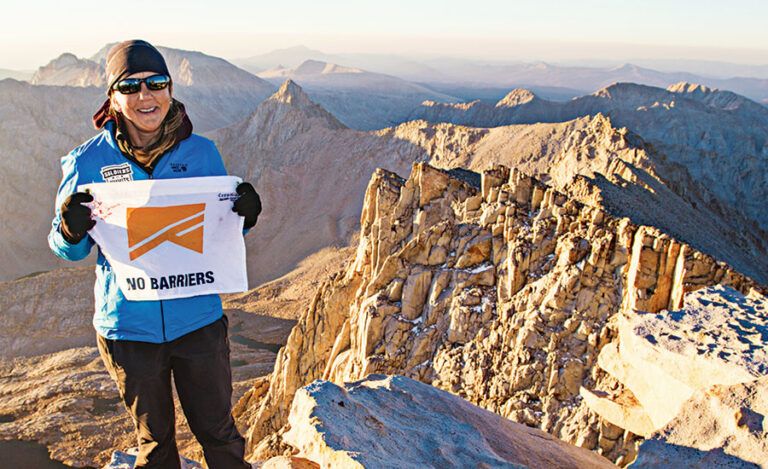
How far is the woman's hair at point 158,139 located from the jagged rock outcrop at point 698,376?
419 centimetres

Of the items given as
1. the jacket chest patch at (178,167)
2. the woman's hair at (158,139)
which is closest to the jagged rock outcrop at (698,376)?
the jacket chest patch at (178,167)

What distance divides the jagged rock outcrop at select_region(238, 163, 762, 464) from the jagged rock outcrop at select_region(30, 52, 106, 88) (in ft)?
286

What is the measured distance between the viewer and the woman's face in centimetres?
430

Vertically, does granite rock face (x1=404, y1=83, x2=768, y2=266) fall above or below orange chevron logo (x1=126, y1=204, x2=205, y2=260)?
below

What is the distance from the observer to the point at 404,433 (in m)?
4.71

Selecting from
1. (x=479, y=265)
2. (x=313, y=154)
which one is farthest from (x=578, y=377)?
(x=313, y=154)

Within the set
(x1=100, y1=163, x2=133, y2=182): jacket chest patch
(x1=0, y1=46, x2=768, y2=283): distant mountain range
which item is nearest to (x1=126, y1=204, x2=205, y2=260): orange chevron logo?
(x1=100, y1=163, x2=133, y2=182): jacket chest patch

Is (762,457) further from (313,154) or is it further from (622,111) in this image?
(622,111)

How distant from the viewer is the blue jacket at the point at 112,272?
172 inches

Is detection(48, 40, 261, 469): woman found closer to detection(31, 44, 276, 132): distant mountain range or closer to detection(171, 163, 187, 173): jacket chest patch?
detection(171, 163, 187, 173): jacket chest patch

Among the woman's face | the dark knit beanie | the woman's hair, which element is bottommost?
the woman's hair

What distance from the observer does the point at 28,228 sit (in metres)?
51.0

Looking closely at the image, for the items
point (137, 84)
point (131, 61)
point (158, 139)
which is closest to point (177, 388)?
point (158, 139)

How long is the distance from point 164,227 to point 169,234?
64 mm
